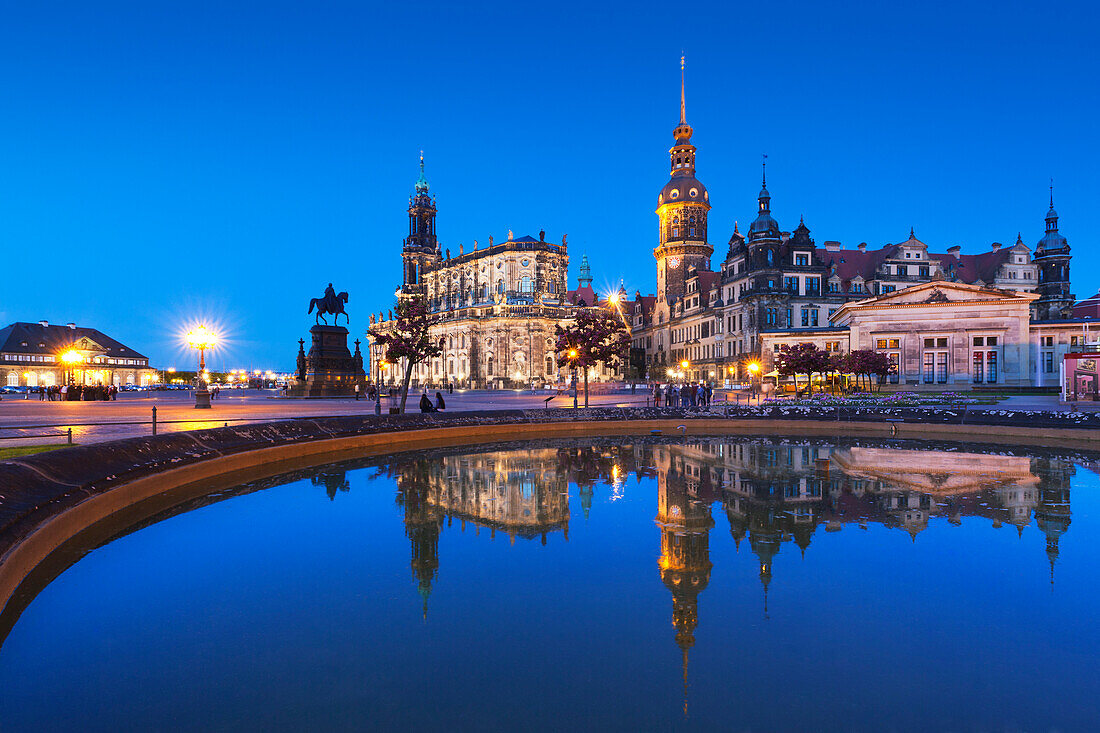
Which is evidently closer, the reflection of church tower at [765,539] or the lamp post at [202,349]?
the reflection of church tower at [765,539]

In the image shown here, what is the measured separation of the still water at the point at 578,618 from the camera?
5574 mm

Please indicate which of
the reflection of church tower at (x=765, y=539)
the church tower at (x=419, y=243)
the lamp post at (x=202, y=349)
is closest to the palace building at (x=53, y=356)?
the church tower at (x=419, y=243)

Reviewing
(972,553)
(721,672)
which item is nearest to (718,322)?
(972,553)

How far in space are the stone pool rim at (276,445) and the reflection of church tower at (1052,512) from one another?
10.7 metres

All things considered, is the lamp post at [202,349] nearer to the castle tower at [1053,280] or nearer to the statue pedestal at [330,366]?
the statue pedestal at [330,366]

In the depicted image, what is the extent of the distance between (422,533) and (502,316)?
94.7m

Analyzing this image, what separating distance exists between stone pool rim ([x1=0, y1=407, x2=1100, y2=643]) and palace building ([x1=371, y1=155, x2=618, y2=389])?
229ft

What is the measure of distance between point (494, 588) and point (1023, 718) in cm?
595

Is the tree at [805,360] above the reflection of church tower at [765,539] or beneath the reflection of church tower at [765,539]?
above

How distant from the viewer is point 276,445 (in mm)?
20297

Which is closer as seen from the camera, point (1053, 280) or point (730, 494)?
point (730, 494)

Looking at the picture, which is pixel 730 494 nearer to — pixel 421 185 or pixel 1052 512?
pixel 1052 512

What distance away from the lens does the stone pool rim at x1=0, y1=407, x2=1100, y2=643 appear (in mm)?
10117

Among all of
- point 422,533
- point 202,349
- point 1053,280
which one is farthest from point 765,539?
point 1053,280
